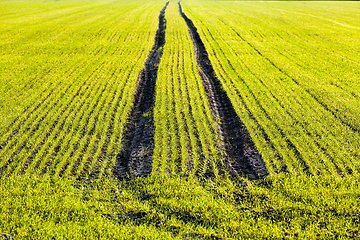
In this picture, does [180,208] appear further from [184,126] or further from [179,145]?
[184,126]

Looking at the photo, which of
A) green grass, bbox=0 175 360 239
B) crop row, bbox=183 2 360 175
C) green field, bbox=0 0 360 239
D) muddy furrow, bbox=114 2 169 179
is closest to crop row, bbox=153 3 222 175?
green field, bbox=0 0 360 239

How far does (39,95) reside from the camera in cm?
1730

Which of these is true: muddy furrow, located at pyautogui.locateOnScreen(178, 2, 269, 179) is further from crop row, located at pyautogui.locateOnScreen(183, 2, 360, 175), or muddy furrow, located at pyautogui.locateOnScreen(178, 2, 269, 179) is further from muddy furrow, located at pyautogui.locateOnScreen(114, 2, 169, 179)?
muddy furrow, located at pyautogui.locateOnScreen(114, 2, 169, 179)

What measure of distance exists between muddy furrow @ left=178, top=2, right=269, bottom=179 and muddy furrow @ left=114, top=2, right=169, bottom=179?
4.06 meters

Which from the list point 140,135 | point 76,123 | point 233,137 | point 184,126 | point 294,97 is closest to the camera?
point 233,137

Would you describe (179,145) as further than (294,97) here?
No

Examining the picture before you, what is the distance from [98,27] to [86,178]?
37209 mm

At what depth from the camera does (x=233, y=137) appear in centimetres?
1275

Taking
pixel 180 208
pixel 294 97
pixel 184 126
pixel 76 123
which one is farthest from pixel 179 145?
pixel 294 97

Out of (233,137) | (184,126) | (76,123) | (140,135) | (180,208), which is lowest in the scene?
(180,208)

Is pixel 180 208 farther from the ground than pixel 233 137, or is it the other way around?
pixel 233 137

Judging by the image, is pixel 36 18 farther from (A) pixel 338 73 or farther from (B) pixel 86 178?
(A) pixel 338 73

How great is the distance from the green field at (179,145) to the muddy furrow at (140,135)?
0.08m

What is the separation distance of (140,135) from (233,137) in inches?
208
